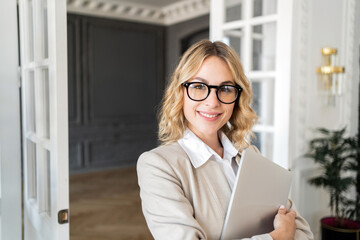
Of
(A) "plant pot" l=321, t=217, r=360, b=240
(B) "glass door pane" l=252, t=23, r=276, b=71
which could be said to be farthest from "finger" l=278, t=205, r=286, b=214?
(A) "plant pot" l=321, t=217, r=360, b=240

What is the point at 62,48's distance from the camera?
161 centimetres

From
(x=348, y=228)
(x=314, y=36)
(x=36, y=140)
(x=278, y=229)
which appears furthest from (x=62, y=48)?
(x=348, y=228)

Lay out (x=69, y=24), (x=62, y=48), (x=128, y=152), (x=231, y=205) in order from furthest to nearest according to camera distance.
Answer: (x=128, y=152), (x=69, y=24), (x=62, y=48), (x=231, y=205)

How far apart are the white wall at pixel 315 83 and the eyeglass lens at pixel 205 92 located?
151 cm

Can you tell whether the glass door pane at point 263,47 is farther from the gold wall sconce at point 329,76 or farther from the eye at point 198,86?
the eye at point 198,86

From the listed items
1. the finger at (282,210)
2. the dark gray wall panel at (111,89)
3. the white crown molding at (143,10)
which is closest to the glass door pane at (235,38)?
the finger at (282,210)

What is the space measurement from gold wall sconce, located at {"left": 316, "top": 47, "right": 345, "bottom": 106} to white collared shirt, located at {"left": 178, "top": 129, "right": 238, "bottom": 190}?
2206 mm

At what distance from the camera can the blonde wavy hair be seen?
1328 millimetres

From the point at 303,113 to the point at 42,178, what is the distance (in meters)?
2.28

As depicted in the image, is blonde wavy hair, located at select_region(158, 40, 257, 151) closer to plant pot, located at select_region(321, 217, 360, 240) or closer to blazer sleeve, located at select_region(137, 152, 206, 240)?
blazer sleeve, located at select_region(137, 152, 206, 240)

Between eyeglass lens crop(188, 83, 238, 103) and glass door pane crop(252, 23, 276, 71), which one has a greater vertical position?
glass door pane crop(252, 23, 276, 71)

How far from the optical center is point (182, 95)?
140cm

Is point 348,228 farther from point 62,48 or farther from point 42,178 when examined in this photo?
point 62,48

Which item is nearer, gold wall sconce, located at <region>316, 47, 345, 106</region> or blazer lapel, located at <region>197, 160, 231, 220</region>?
blazer lapel, located at <region>197, 160, 231, 220</region>
